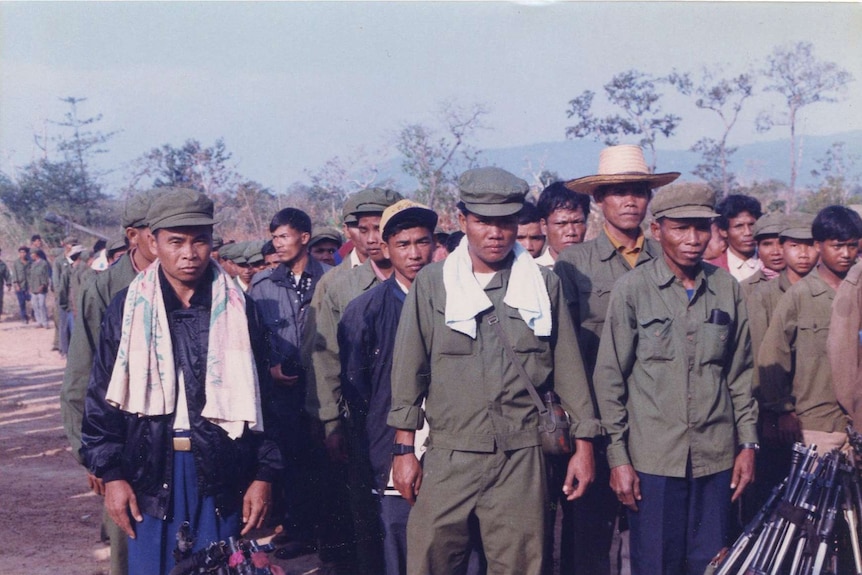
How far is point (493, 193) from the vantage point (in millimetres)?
3730

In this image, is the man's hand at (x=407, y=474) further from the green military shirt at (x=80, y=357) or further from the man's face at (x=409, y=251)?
the green military shirt at (x=80, y=357)

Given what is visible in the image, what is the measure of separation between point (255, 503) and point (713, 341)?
208 cm

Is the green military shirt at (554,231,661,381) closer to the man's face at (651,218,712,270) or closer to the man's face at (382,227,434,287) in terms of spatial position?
the man's face at (651,218,712,270)

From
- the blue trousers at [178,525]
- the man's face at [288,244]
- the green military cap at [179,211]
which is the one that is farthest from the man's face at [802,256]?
the blue trousers at [178,525]

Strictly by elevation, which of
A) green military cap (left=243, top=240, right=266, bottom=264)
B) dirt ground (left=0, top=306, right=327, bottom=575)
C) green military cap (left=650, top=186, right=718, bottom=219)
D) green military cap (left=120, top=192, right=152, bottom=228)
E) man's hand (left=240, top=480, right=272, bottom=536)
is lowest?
dirt ground (left=0, top=306, right=327, bottom=575)

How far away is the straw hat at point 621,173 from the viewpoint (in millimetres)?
4676

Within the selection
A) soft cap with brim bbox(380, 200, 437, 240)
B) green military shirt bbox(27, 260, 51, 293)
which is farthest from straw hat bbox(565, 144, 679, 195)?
green military shirt bbox(27, 260, 51, 293)

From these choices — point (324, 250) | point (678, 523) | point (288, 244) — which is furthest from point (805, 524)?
point (324, 250)

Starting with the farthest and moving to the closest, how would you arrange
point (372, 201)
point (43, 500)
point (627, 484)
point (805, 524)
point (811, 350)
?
point (43, 500)
point (372, 201)
point (811, 350)
point (805, 524)
point (627, 484)

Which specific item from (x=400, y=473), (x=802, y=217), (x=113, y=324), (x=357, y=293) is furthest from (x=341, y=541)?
(x=802, y=217)

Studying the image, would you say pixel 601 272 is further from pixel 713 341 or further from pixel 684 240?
pixel 713 341

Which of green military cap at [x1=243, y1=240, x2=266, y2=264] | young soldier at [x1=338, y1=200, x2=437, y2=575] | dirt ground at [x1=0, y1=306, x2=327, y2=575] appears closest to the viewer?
young soldier at [x1=338, y1=200, x2=437, y2=575]

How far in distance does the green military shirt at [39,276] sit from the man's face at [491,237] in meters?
18.2

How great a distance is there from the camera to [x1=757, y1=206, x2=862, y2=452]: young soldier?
192 inches
